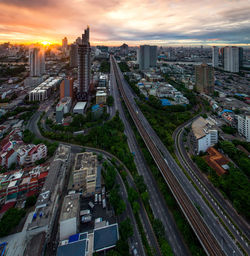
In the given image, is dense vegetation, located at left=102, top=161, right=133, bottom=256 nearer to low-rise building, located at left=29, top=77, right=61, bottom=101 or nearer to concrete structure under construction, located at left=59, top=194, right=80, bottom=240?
concrete structure under construction, located at left=59, top=194, right=80, bottom=240

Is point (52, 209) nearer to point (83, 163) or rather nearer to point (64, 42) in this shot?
point (83, 163)

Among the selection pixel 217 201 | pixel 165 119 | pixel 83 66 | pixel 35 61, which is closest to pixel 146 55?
pixel 83 66

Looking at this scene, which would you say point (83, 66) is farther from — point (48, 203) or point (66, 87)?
point (48, 203)

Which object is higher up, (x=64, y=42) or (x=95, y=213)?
(x=64, y=42)

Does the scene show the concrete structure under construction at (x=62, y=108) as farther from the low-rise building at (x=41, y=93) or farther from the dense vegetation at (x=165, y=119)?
the dense vegetation at (x=165, y=119)

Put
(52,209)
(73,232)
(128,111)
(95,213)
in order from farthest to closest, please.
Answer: (128,111)
(95,213)
(52,209)
(73,232)

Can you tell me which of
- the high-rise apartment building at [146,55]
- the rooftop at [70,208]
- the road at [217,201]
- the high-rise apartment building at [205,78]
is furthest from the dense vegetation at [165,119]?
the high-rise apartment building at [146,55]

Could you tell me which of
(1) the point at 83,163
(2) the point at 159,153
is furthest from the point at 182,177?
(1) the point at 83,163
